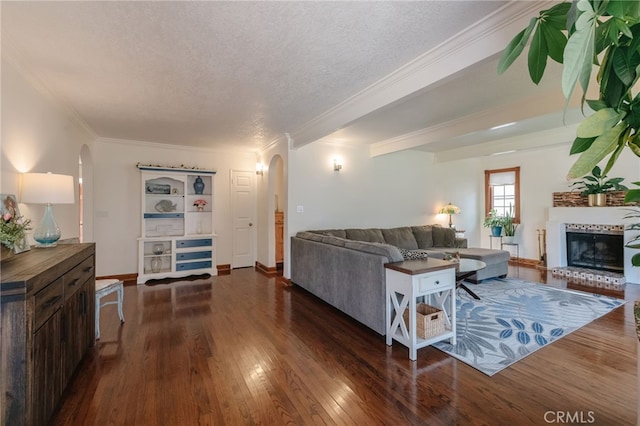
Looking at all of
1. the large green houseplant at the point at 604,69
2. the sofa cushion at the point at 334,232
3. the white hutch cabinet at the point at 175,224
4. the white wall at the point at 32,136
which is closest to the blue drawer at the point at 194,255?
the white hutch cabinet at the point at 175,224

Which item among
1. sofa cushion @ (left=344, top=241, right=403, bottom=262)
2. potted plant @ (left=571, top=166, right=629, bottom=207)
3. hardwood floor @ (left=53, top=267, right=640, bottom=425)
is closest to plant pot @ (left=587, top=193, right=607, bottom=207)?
potted plant @ (left=571, top=166, right=629, bottom=207)

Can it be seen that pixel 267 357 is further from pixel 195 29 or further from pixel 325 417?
pixel 195 29

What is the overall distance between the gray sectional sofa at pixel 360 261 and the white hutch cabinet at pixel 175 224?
1963mm

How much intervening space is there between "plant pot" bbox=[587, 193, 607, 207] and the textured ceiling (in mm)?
3658

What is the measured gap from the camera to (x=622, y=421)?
5.52ft

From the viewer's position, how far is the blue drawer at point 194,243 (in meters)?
5.24

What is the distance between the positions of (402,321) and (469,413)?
0.85 metres

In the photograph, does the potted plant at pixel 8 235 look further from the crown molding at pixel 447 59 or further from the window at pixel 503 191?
the window at pixel 503 191

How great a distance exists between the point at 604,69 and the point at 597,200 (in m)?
5.77

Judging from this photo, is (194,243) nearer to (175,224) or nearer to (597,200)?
(175,224)

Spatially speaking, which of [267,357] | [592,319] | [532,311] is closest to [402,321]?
[267,357]

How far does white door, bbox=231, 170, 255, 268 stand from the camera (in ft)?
19.8

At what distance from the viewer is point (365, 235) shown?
5141 millimetres

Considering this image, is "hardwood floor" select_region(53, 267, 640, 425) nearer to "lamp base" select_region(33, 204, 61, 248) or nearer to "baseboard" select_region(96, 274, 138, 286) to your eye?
"lamp base" select_region(33, 204, 61, 248)
